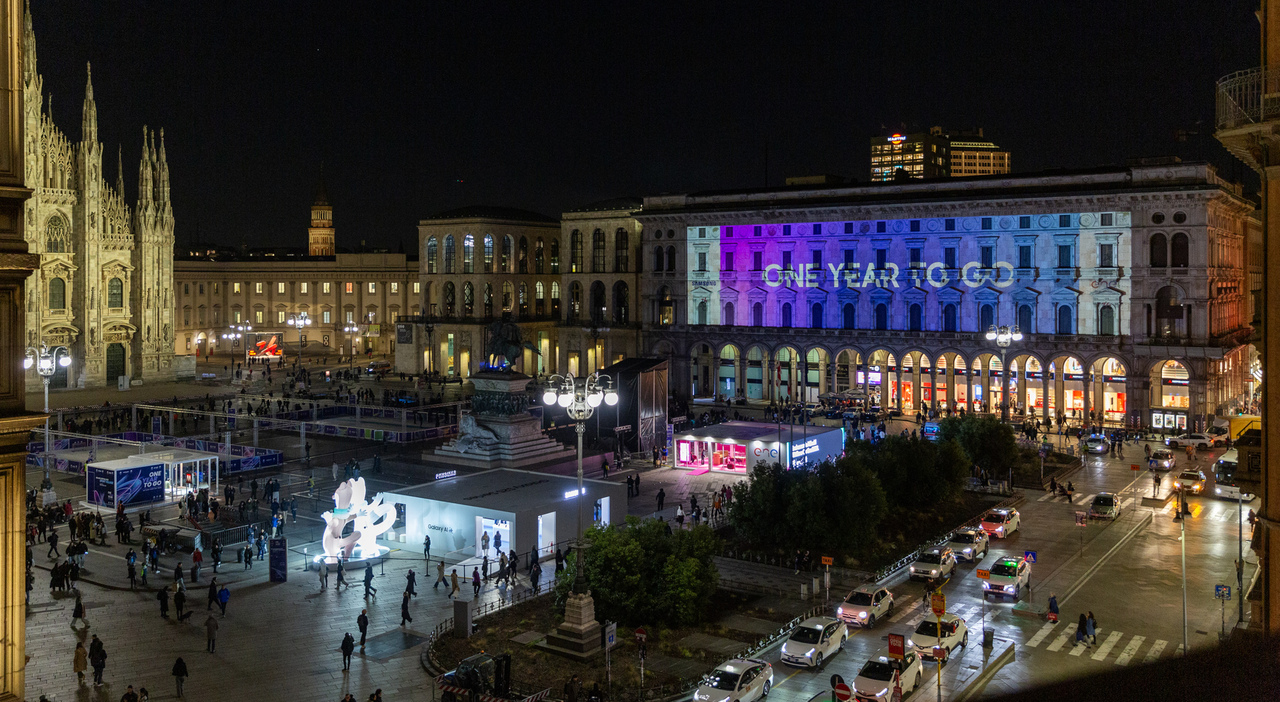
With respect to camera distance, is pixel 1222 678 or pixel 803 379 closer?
pixel 1222 678

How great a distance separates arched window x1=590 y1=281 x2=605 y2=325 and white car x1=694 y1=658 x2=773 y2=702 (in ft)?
228

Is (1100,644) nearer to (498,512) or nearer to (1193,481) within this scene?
(498,512)

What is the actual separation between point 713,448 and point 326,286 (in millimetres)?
85751

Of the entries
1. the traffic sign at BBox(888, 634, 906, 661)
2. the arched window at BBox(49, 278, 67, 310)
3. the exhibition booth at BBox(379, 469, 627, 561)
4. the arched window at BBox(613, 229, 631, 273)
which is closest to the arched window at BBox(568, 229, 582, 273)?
the arched window at BBox(613, 229, 631, 273)

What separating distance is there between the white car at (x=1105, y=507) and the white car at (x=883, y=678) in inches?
820

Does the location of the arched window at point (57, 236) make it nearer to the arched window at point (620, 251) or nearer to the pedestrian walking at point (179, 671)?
the arched window at point (620, 251)

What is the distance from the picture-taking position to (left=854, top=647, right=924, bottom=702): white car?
20.9m

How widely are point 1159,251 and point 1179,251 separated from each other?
113cm

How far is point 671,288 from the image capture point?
83.5m

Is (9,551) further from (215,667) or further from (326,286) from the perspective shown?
(326,286)

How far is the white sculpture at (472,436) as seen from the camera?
47.7 m

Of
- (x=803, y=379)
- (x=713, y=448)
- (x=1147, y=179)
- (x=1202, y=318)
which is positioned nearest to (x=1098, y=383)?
(x=1202, y=318)

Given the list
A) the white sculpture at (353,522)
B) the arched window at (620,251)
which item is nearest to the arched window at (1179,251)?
the arched window at (620,251)

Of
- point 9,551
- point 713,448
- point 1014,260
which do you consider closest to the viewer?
point 9,551
